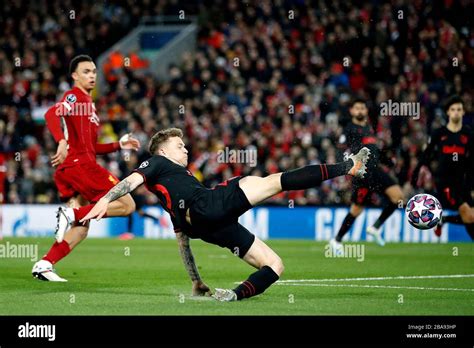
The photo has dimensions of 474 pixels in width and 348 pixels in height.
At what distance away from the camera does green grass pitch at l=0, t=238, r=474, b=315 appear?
891cm

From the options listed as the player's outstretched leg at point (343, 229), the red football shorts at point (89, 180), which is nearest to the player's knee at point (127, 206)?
the red football shorts at point (89, 180)

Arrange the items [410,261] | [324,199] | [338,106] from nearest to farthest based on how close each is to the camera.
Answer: [410,261] → [324,199] → [338,106]

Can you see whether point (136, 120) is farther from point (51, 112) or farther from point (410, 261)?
point (51, 112)

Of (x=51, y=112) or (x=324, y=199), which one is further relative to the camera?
(x=324, y=199)

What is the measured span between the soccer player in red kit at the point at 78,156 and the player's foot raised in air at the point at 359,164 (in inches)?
128

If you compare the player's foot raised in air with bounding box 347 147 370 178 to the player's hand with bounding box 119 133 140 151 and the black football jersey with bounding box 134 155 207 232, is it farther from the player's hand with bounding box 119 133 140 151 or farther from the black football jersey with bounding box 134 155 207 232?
the player's hand with bounding box 119 133 140 151

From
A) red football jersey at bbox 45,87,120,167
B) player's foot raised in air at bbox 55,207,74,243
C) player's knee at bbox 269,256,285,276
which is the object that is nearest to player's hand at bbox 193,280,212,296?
player's knee at bbox 269,256,285,276

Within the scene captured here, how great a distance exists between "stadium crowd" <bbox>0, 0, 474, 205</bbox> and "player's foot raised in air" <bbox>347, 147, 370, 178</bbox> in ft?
41.2

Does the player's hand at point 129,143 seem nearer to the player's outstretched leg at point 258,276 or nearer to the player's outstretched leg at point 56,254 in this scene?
the player's outstretched leg at point 56,254

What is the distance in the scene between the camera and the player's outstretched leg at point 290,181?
9133 mm

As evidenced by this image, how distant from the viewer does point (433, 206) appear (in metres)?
12.2

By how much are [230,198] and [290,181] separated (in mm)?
586

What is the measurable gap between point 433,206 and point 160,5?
20605 millimetres
